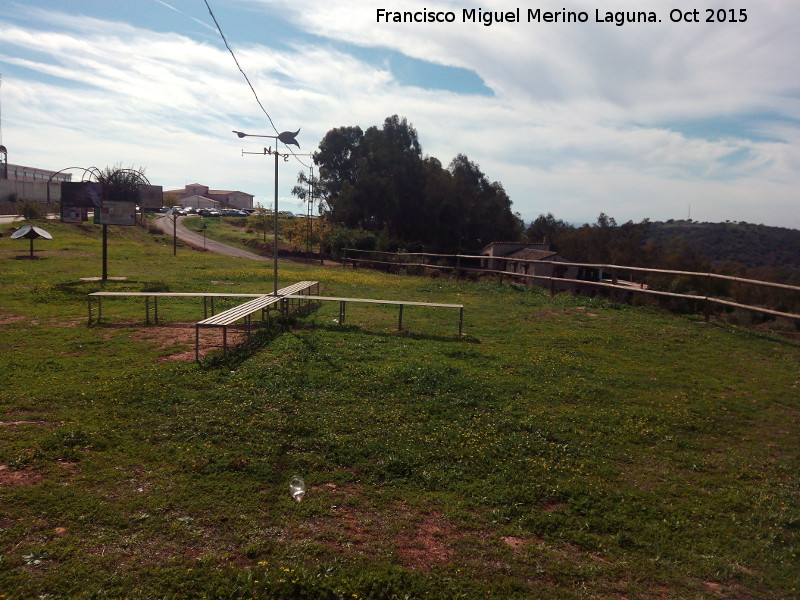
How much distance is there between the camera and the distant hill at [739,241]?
52312 mm

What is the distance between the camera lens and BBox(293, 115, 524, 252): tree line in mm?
43719

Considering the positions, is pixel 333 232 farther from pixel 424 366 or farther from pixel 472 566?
pixel 472 566

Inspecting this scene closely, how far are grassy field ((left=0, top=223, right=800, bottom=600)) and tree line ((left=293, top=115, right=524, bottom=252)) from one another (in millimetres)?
33823

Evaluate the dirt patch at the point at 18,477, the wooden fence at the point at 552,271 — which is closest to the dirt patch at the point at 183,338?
the dirt patch at the point at 18,477

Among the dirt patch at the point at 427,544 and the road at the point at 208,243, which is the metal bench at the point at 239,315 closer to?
the dirt patch at the point at 427,544

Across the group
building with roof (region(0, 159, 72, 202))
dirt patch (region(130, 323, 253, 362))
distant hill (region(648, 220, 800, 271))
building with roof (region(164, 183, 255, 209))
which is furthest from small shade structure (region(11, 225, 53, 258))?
building with roof (region(164, 183, 255, 209))

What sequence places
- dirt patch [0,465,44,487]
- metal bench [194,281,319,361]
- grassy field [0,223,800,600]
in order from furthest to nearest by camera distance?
metal bench [194,281,319,361] < dirt patch [0,465,44,487] < grassy field [0,223,800,600]

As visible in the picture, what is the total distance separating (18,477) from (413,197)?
41494mm

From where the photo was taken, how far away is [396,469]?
487 cm

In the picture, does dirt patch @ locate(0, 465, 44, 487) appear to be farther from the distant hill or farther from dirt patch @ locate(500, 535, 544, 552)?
the distant hill

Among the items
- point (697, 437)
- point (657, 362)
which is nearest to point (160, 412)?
point (697, 437)

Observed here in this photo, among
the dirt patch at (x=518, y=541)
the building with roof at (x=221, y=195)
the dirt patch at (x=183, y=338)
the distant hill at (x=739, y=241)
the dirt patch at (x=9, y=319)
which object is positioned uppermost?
the building with roof at (x=221, y=195)

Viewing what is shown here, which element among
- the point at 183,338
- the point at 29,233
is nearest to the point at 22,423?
the point at 183,338

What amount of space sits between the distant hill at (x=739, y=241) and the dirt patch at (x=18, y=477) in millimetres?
47554
